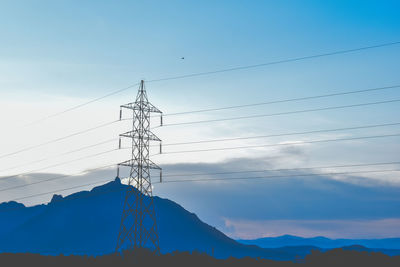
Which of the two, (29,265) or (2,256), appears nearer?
(29,265)

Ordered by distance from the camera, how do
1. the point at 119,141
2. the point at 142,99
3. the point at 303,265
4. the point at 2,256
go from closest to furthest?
1. the point at 119,141
2. the point at 142,99
3. the point at 303,265
4. the point at 2,256

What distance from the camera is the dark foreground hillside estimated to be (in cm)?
9412

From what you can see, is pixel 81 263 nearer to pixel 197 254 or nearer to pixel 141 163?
pixel 197 254

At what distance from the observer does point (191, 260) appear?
4259 inches

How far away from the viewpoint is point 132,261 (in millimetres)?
91000

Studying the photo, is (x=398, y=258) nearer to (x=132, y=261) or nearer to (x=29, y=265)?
(x=132, y=261)

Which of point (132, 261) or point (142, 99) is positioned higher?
point (142, 99)

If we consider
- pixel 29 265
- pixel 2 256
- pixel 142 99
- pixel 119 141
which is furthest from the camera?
pixel 2 256

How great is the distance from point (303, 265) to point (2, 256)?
72.2 metres

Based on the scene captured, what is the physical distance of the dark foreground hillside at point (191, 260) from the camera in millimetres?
94125

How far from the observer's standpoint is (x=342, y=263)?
334ft

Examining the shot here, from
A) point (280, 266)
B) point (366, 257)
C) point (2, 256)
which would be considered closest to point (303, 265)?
point (280, 266)

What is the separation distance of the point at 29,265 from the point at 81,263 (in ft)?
41.3

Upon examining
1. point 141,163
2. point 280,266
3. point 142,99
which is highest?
point 142,99
